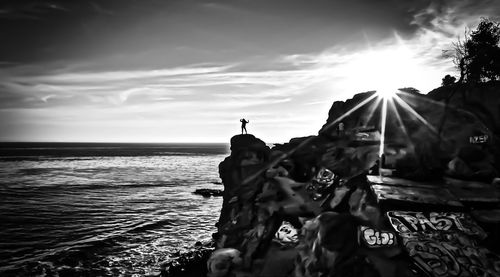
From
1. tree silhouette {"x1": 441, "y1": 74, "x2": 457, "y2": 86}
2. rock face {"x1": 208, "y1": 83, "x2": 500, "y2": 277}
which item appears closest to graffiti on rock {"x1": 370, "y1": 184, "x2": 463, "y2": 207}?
rock face {"x1": 208, "y1": 83, "x2": 500, "y2": 277}

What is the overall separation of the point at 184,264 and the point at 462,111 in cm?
2701

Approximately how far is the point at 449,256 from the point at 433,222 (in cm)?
172

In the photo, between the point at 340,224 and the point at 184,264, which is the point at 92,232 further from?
the point at 340,224

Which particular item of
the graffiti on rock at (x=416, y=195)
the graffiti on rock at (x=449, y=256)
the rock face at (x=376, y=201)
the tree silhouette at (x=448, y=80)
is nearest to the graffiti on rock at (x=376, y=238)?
the rock face at (x=376, y=201)

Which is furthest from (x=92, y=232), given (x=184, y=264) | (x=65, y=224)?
(x=184, y=264)

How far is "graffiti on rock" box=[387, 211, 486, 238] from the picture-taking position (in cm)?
1162

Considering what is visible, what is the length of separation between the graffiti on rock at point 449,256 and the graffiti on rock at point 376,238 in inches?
20.7

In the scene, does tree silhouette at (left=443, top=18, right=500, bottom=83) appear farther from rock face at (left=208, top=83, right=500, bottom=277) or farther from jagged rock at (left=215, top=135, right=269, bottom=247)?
jagged rock at (left=215, top=135, right=269, bottom=247)

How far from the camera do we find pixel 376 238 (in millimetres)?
11414

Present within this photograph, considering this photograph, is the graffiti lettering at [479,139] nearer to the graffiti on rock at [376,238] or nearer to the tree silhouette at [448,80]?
the graffiti on rock at [376,238]

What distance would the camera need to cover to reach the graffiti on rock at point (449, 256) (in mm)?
10109

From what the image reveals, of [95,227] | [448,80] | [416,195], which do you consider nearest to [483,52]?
[448,80]

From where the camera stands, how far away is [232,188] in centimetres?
2595

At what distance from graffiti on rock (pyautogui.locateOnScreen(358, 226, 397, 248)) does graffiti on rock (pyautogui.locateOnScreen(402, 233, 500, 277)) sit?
0.53 meters
